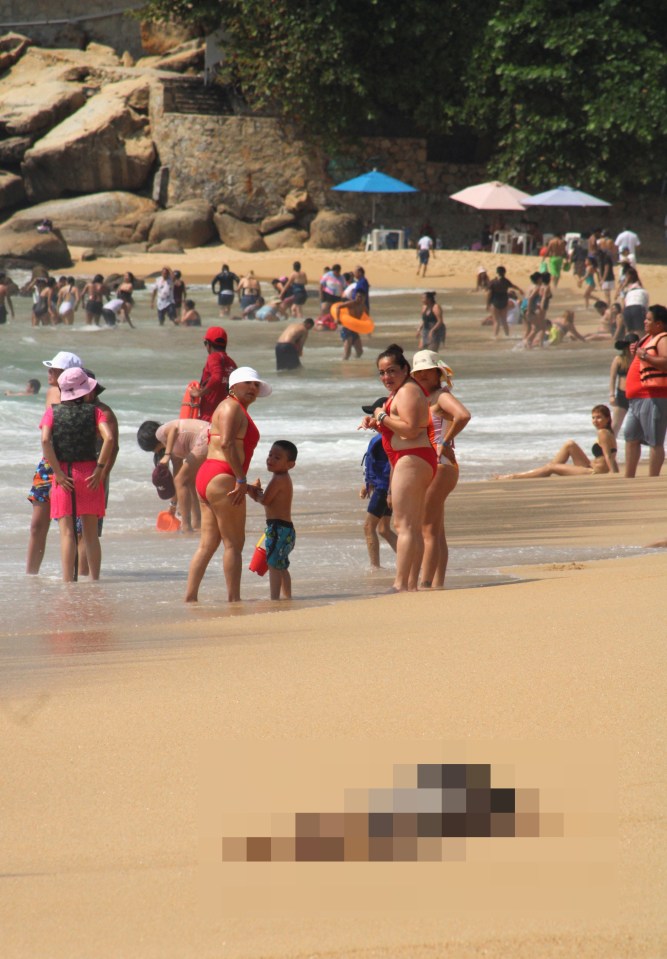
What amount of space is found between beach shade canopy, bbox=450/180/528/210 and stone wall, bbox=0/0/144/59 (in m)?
16.7

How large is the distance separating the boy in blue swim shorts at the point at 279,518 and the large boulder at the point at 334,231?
30.9m

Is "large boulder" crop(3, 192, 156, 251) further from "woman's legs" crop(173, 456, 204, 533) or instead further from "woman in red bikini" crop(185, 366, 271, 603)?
"woman in red bikini" crop(185, 366, 271, 603)

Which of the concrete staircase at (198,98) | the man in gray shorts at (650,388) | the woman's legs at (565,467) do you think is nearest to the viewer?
the man in gray shorts at (650,388)

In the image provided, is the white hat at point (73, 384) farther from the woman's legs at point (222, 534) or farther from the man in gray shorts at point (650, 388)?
the man in gray shorts at point (650, 388)

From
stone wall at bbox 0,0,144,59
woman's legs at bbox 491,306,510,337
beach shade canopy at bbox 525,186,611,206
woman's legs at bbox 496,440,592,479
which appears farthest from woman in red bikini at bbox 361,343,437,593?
stone wall at bbox 0,0,144,59

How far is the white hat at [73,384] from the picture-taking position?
7047mm

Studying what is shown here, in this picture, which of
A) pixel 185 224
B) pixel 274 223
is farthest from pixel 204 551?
pixel 274 223

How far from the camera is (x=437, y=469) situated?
6504 millimetres

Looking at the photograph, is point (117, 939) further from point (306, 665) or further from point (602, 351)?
point (602, 351)

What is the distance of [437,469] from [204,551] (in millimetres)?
1276

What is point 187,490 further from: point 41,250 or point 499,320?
point 41,250

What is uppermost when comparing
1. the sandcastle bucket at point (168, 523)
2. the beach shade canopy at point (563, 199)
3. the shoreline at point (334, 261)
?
the beach shade canopy at point (563, 199)

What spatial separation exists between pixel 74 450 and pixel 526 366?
566 inches

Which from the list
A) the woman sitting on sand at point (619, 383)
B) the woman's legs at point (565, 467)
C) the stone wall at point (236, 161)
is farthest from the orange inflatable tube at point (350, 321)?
the stone wall at point (236, 161)
